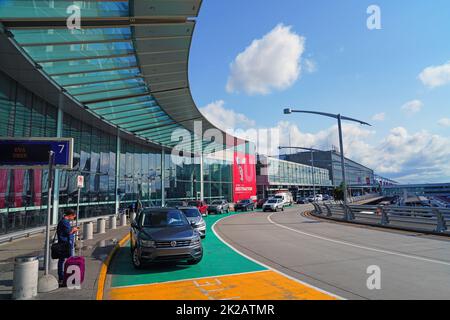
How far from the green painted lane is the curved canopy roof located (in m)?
7.94

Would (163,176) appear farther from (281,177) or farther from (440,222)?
(281,177)

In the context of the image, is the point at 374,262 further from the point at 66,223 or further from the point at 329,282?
the point at 66,223

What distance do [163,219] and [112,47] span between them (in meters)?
7.42

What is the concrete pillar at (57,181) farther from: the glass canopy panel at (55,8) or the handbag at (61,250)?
the handbag at (61,250)

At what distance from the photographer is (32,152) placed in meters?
7.74

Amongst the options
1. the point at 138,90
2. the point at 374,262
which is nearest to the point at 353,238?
the point at 374,262

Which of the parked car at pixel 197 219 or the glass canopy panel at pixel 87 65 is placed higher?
the glass canopy panel at pixel 87 65

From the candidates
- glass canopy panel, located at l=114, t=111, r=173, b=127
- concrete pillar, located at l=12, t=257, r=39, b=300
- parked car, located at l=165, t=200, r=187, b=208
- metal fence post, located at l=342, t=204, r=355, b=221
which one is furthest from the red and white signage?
concrete pillar, located at l=12, t=257, r=39, b=300

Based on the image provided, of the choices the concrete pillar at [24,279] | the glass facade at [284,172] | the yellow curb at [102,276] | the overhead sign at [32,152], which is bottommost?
the yellow curb at [102,276]

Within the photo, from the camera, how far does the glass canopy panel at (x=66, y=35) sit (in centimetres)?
1018

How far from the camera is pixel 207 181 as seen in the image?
145 ft

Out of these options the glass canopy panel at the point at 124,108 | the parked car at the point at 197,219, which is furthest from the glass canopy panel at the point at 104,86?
the parked car at the point at 197,219

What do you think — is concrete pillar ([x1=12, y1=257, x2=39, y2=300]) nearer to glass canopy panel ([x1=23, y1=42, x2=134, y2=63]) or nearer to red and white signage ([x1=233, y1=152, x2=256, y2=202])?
glass canopy panel ([x1=23, y1=42, x2=134, y2=63])
